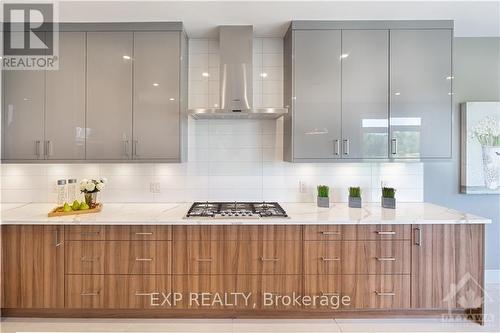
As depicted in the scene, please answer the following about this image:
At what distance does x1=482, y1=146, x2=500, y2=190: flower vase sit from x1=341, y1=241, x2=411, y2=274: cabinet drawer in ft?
4.53

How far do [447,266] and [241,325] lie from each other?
1.70 m

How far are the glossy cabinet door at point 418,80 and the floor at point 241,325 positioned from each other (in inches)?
54.8

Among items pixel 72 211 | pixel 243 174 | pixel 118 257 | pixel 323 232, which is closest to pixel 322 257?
pixel 323 232

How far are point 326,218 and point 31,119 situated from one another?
8.80 feet

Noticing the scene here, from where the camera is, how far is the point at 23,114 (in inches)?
101

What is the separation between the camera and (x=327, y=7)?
2.35 m

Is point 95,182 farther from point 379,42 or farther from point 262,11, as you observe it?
point 379,42

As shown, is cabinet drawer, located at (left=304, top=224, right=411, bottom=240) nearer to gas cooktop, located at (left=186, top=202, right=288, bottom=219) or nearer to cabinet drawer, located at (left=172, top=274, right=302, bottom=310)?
gas cooktop, located at (left=186, top=202, right=288, bottom=219)

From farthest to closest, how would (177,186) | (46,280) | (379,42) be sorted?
(177,186) → (379,42) → (46,280)

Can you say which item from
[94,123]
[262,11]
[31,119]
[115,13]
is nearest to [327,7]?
[262,11]

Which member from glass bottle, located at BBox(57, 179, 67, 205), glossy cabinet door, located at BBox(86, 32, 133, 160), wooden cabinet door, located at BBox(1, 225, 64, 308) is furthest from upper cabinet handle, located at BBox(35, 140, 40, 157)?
wooden cabinet door, located at BBox(1, 225, 64, 308)

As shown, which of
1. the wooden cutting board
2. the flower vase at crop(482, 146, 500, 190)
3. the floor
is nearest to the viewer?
the floor

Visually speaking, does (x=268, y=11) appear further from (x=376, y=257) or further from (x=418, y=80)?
(x=376, y=257)

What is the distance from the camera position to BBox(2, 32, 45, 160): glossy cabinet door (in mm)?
2545
